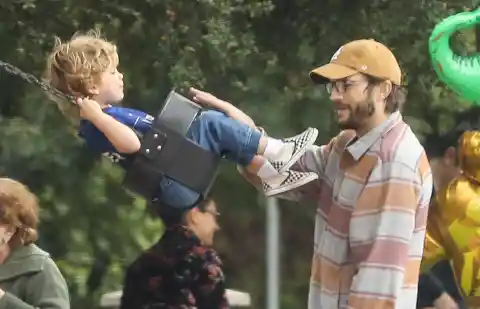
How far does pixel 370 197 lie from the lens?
2652 mm

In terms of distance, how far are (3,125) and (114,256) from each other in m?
0.79

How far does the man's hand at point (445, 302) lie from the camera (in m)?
3.67

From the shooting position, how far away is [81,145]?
425cm

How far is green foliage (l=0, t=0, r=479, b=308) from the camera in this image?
13.6 ft

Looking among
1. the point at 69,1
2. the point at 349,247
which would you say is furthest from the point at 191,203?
the point at 69,1

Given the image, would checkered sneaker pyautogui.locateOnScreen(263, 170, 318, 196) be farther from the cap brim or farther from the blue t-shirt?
the blue t-shirt

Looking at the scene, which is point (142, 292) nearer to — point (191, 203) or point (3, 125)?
point (191, 203)

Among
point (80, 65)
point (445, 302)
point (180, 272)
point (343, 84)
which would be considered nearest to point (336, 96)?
point (343, 84)

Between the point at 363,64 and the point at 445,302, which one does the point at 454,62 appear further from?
the point at 445,302

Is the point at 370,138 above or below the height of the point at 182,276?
above

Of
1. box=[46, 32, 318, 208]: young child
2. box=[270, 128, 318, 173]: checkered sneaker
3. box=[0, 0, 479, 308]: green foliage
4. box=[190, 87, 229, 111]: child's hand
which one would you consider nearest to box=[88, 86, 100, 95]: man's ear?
box=[46, 32, 318, 208]: young child

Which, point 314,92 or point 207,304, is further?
point 314,92

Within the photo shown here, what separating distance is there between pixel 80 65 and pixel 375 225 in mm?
962

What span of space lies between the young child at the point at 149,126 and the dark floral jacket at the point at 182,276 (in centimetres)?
50
